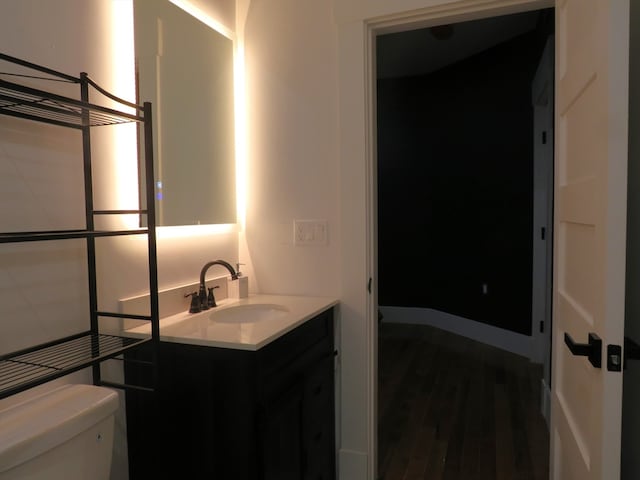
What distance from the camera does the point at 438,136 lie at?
190 inches

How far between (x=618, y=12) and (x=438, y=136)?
158 inches

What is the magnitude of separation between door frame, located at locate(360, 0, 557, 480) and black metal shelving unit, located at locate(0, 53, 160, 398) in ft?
3.18

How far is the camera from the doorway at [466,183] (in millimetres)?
3955

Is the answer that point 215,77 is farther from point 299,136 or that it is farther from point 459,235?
point 459,235

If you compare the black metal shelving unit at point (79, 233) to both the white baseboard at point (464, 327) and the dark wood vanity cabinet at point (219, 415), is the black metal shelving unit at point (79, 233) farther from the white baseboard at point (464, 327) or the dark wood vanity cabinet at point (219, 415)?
the white baseboard at point (464, 327)

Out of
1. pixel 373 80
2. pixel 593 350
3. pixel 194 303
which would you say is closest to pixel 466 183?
pixel 373 80

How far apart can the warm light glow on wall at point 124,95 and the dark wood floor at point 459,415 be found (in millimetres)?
1728

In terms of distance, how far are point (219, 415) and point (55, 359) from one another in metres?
0.51

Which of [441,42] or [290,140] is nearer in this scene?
[290,140]

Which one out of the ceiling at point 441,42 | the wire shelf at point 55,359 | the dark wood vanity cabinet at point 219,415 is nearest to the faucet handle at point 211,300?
the dark wood vanity cabinet at point 219,415

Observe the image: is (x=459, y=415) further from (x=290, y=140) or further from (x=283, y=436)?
(x=290, y=140)

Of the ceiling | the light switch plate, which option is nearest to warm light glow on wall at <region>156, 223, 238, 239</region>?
the light switch plate

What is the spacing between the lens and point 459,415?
287cm

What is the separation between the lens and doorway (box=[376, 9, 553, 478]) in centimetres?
396
